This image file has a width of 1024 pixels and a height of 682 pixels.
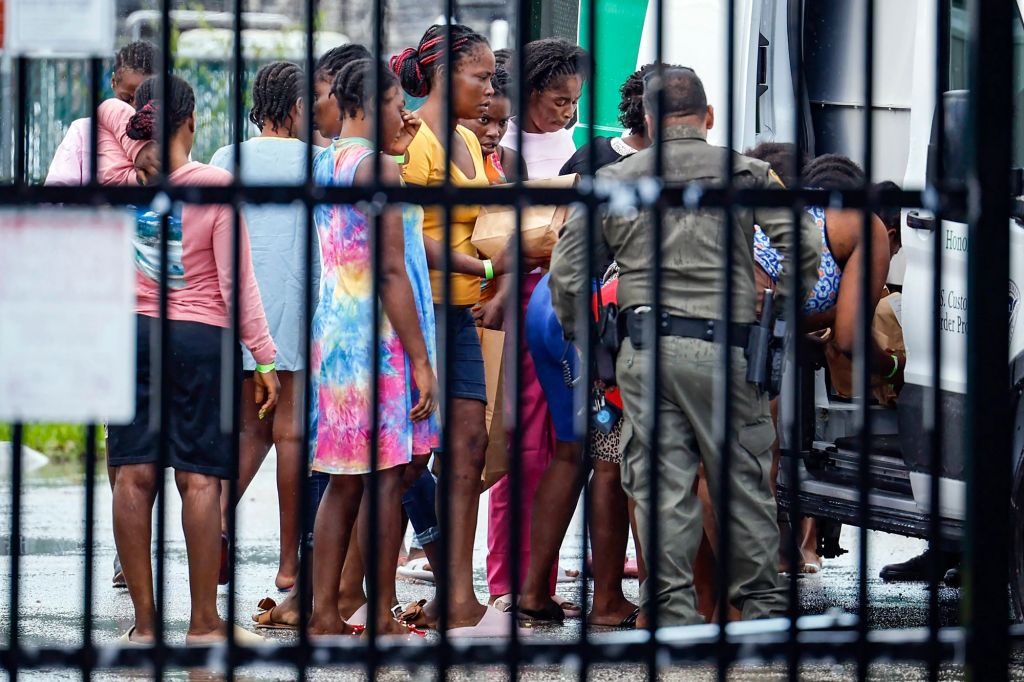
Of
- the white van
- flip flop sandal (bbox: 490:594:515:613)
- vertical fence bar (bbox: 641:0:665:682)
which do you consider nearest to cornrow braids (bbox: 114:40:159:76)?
the white van

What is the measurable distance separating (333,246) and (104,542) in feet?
10.5

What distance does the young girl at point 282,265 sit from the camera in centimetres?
611

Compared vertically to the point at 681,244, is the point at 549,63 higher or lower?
higher

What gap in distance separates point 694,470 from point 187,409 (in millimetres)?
1525

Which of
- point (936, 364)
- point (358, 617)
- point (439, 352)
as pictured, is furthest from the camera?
point (439, 352)

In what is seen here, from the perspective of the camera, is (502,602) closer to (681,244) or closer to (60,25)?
(681,244)

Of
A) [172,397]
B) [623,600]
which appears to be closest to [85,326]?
[172,397]

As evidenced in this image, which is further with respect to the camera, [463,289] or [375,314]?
[463,289]

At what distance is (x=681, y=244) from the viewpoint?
483 centimetres

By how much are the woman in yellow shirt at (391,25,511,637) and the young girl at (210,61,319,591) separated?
1.93 ft

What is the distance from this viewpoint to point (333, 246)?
5.24 m

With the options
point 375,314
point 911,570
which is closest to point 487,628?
point 911,570

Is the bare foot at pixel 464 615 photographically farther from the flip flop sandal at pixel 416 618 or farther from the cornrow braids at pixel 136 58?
the cornrow braids at pixel 136 58

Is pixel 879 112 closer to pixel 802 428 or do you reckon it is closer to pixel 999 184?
pixel 802 428
